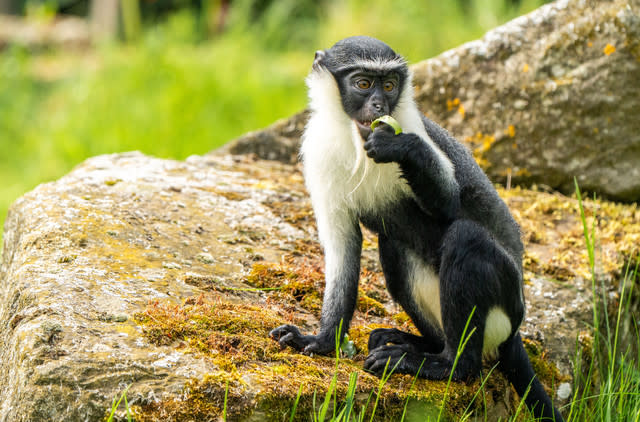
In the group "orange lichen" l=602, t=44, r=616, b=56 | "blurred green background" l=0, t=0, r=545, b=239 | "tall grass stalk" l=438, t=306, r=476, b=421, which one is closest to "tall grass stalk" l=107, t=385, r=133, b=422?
"tall grass stalk" l=438, t=306, r=476, b=421

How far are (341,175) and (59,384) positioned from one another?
1756mm

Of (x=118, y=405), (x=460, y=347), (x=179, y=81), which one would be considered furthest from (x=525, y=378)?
(x=179, y=81)

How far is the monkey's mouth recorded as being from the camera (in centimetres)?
350

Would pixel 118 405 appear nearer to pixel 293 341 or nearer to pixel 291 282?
pixel 293 341

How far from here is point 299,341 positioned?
3375 millimetres

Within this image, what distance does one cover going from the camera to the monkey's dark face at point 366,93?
3.51 meters

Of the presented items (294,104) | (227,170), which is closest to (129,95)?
(294,104)

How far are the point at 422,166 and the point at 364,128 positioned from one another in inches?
14.5

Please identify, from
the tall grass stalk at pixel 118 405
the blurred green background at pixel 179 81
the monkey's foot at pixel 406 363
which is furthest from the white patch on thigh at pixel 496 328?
the blurred green background at pixel 179 81

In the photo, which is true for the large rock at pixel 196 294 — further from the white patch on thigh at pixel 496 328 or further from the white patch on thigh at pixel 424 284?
the white patch on thigh at pixel 424 284

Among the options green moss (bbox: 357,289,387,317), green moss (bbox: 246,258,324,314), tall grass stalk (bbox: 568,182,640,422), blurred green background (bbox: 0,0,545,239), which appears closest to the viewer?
tall grass stalk (bbox: 568,182,640,422)

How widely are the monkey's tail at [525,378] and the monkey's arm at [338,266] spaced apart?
839 millimetres

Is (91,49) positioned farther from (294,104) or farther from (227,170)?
(227,170)

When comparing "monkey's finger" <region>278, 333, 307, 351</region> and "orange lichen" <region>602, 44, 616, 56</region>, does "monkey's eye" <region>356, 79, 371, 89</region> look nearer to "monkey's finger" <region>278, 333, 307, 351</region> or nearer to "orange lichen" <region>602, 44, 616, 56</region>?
"monkey's finger" <region>278, 333, 307, 351</region>
